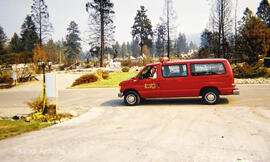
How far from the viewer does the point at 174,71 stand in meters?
8.80

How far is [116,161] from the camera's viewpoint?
3812mm

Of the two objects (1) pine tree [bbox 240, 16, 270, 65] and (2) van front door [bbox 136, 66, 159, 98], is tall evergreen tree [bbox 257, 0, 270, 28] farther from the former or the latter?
(2) van front door [bbox 136, 66, 159, 98]

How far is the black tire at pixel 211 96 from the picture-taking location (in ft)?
28.1

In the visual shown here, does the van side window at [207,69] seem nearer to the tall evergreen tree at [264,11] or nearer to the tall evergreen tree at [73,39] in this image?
the tall evergreen tree at [264,11]

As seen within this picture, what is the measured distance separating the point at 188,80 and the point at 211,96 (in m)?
1.28

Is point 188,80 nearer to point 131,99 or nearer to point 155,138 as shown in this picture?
point 131,99

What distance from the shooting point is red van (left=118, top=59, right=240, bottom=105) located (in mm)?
8383

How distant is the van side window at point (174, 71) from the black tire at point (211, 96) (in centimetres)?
133

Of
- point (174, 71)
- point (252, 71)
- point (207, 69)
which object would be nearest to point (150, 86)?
point (174, 71)

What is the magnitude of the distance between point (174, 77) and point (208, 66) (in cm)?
159

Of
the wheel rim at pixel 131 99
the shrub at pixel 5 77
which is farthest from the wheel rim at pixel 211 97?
the shrub at pixel 5 77

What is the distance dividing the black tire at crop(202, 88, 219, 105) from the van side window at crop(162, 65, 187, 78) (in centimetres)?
133

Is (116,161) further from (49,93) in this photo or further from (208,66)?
(208,66)

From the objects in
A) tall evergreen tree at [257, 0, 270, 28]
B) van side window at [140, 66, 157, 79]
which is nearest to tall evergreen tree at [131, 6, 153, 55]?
tall evergreen tree at [257, 0, 270, 28]
